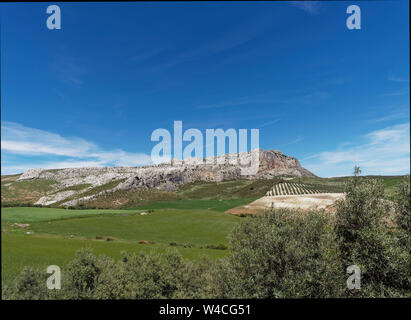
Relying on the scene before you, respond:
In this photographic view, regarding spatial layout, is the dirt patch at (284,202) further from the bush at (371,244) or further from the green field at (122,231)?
the bush at (371,244)

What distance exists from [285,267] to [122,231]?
2006 centimetres

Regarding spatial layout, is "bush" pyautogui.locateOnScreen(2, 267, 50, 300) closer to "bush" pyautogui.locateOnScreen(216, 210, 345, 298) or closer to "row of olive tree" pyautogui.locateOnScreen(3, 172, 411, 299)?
"row of olive tree" pyautogui.locateOnScreen(3, 172, 411, 299)

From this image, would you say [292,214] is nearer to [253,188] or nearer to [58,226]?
[253,188]

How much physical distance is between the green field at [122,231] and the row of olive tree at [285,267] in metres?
3.52

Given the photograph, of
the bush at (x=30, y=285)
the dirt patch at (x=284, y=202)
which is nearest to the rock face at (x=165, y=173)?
the bush at (x=30, y=285)

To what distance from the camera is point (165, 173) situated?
26969 mm

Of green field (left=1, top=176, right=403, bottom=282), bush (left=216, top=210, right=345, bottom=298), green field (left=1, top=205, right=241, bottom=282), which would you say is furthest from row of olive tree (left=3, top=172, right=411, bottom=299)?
green field (left=1, top=205, right=241, bottom=282)

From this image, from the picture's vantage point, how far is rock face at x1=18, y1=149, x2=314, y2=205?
53.9 ft

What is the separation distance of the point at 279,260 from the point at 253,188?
79.3ft

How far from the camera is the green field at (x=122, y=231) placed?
643 inches

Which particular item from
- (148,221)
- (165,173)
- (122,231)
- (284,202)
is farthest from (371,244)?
(122,231)

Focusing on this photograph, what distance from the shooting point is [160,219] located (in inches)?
1113
